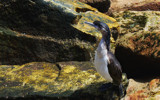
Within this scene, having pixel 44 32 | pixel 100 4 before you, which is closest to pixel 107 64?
pixel 44 32

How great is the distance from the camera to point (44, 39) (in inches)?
226

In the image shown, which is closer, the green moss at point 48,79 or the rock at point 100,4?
the green moss at point 48,79

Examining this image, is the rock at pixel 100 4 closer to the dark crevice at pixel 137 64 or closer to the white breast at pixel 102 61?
the dark crevice at pixel 137 64

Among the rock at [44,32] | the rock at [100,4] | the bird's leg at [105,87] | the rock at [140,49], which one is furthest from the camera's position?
the rock at [100,4]

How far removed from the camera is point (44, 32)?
577 cm

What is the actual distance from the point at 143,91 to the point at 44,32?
2.88 meters

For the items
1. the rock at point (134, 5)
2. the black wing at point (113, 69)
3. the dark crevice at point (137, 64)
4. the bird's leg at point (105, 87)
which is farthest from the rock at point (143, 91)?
the rock at point (134, 5)

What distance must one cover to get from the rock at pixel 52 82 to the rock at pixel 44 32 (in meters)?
0.33

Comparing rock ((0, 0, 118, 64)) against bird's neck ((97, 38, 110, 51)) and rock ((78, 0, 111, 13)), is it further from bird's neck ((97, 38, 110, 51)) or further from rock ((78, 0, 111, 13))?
rock ((78, 0, 111, 13))

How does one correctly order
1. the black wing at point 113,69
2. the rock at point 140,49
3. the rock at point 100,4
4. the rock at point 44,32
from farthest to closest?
1. the rock at point 100,4
2. the rock at point 44,32
3. the rock at point 140,49
4. the black wing at point 113,69

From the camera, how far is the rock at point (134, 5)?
8.72 meters

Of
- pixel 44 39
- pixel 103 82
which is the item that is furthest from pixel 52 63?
pixel 103 82

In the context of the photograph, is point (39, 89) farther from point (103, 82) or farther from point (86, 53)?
point (86, 53)

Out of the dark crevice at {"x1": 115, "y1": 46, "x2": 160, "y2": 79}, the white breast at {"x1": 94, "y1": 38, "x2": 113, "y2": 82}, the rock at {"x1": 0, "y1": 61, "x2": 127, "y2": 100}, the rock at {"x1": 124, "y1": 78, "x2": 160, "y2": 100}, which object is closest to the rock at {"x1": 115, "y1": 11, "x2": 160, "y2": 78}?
the dark crevice at {"x1": 115, "y1": 46, "x2": 160, "y2": 79}
